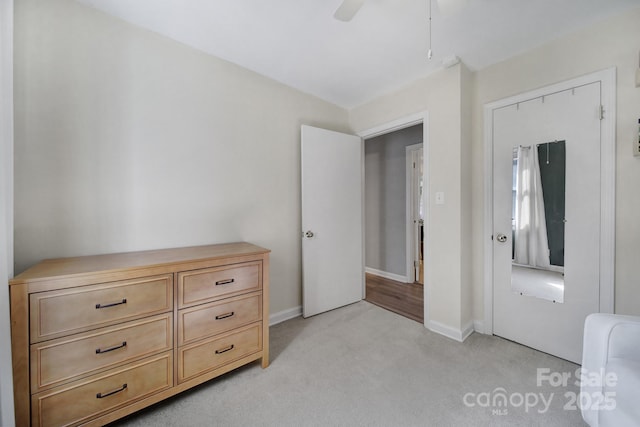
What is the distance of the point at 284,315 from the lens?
2557mm

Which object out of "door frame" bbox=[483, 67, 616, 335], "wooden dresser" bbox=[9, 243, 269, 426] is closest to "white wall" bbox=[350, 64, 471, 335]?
"door frame" bbox=[483, 67, 616, 335]

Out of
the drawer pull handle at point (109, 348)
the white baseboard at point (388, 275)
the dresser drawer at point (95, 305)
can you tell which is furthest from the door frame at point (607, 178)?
the drawer pull handle at point (109, 348)

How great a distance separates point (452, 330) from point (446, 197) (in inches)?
46.6

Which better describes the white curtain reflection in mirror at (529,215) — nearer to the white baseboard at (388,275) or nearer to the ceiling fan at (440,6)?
the ceiling fan at (440,6)

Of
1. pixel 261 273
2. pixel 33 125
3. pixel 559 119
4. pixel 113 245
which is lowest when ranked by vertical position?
pixel 261 273

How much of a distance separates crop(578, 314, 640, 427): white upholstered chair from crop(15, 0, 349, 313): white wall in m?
2.16

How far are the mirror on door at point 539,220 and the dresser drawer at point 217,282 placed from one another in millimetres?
2152

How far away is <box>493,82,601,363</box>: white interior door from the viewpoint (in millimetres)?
1774

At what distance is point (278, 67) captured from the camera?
7.39ft

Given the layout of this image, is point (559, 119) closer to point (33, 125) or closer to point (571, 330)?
point (571, 330)

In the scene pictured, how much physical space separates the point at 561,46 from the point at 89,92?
3.32 meters

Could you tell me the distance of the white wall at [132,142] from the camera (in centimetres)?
147

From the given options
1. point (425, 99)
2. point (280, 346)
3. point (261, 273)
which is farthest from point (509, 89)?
point (280, 346)

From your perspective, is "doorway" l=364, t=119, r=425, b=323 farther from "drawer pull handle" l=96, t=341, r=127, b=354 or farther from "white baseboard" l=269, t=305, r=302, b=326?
"drawer pull handle" l=96, t=341, r=127, b=354
